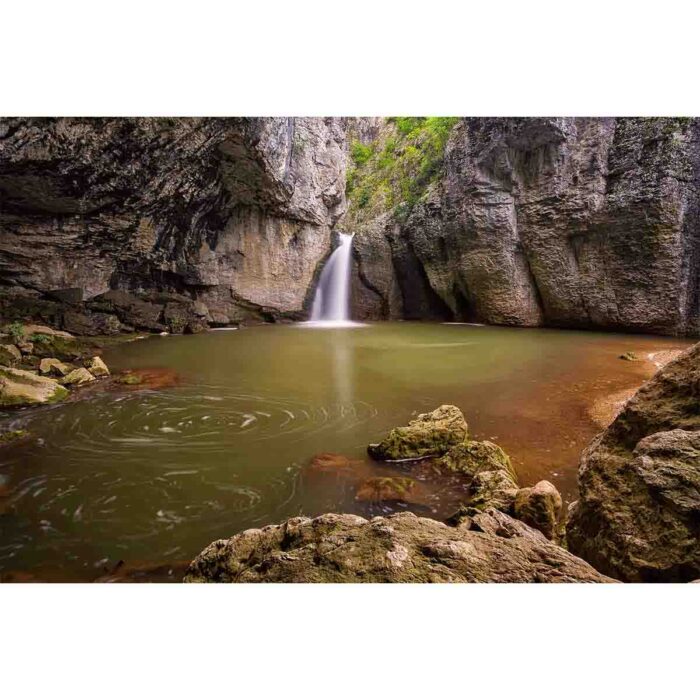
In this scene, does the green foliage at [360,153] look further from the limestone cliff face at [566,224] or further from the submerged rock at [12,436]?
the submerged rock at [12,436]

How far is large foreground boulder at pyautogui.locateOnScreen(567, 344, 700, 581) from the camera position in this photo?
1687 mm

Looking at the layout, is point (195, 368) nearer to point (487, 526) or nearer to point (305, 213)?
point (487, 526)

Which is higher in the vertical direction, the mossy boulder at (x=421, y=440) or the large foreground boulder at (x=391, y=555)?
the large foreground boulder at (x=391, y=555)

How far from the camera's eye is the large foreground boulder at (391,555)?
5.55 feet

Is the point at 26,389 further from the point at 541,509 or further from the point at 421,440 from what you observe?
the point at 541,509

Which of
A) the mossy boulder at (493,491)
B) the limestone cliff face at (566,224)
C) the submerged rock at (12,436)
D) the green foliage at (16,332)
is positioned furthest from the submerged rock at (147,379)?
the limestone cliff face at (566,224)

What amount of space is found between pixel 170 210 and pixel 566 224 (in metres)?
12.2

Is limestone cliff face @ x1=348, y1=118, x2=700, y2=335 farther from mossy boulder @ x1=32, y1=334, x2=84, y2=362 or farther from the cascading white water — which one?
mossy boulder @ x1=32, y1=334, x2=84, y2=362

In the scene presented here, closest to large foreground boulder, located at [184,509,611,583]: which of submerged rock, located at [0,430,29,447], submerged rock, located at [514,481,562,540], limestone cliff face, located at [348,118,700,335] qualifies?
submerged rock, located at [514,481,562,540]

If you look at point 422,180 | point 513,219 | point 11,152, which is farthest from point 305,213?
point 11,152

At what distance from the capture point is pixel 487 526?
6.78ft

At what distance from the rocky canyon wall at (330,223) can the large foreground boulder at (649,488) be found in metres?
10.5

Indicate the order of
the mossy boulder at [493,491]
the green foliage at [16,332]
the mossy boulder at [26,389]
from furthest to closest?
the green foliage at [16,332]
the mossy boulder at [26,389]
the mossy boulder at [493,491]

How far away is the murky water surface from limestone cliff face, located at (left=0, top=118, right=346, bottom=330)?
16.1 ft
